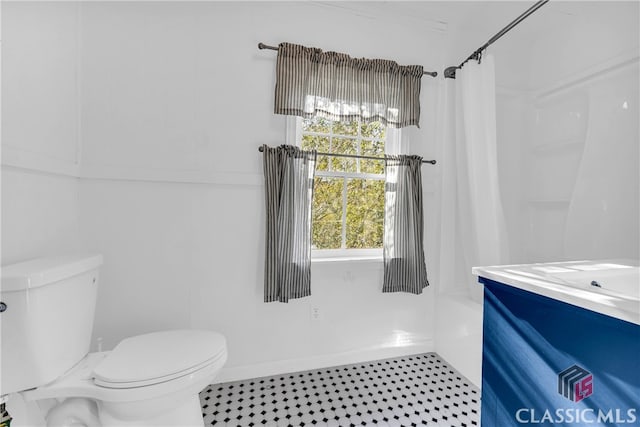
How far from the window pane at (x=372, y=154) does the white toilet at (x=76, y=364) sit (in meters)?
1.39

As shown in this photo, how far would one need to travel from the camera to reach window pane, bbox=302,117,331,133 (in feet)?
6.37

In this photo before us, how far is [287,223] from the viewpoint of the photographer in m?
1.76

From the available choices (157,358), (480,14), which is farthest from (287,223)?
(480,14)

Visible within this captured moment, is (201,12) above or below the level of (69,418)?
above

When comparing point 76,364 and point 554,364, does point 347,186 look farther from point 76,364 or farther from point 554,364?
point 76,364

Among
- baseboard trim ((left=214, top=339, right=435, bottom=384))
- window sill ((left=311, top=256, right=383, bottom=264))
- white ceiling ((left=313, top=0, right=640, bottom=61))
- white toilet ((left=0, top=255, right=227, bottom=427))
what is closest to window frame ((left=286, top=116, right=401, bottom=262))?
window sill ((left=311, top=256, right=383, bottom=264))

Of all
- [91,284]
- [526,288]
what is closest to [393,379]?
[526,288]

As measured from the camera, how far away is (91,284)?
1309mm

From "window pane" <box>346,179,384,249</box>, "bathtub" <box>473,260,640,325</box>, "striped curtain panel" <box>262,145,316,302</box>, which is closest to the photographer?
"bathtub" <box>473,260,640,325</box>

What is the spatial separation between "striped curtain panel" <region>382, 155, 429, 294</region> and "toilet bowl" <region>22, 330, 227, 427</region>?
1171 mm

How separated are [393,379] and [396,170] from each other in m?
1.29

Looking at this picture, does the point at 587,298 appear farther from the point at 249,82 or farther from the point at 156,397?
the point at 249,82

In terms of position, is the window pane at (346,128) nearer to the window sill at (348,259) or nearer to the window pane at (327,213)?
the window pane at (327,213)
